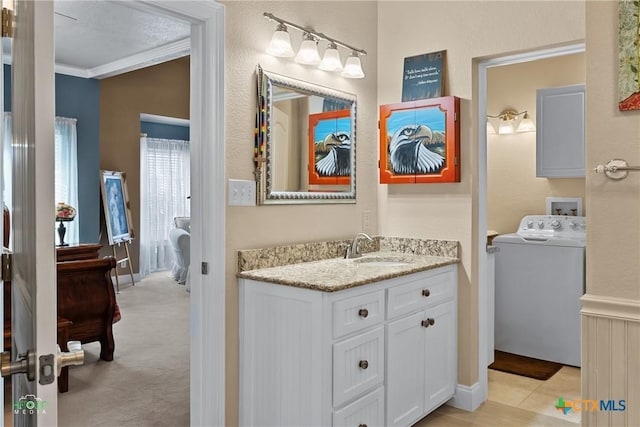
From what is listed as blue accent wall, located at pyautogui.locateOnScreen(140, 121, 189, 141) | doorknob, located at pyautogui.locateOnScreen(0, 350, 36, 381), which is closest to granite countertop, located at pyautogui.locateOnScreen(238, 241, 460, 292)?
doorknob, located at pyautogui.locateOnScreen(0, 350, 36, 381)

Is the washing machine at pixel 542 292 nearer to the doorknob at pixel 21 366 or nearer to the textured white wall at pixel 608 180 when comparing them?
the textured white wall at pixel 608 180

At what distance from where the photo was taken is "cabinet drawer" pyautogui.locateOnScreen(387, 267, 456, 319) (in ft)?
7.92

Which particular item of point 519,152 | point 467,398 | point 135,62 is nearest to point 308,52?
point 467,398

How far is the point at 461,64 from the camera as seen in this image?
2.98 metres

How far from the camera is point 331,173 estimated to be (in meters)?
2.94

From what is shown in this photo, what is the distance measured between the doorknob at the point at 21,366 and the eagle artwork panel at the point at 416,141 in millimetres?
2466

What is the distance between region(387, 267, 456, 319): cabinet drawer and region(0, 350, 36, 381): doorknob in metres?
1.70

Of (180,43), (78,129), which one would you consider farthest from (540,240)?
(78,129)

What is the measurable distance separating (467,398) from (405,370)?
2.34ft

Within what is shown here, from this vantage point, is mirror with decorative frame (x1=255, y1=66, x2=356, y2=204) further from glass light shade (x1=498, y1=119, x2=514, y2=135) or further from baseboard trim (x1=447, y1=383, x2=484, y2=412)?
glass light shade (x1=498, y1=119, x2=514, y2=135)

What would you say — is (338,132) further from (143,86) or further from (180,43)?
(143,86)

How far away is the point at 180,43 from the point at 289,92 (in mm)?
2932

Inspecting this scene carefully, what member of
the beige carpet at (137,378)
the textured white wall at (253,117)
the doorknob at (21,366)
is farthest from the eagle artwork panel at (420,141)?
the doorknob at (21,366)

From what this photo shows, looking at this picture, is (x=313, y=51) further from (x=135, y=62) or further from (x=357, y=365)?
(x=135, y=62)
